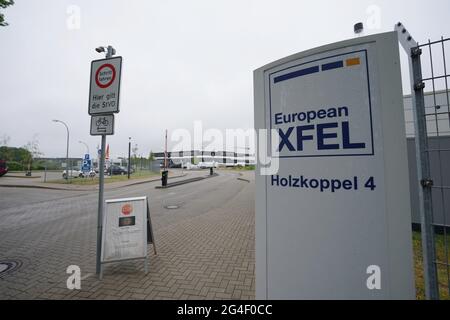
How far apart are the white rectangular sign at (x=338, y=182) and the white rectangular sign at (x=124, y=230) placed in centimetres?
274

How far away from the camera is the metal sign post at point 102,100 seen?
11.8 feet

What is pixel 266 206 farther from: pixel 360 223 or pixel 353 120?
pixel 353 120

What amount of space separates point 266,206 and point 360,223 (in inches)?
27.6

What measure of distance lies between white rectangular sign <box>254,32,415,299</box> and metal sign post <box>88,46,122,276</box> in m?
2.98

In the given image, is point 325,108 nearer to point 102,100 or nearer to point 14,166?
point 102,100

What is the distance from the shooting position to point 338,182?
1537 millimetres

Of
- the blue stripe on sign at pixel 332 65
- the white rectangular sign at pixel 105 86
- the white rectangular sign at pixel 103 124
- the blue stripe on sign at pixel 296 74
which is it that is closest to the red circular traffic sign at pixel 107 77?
the white rectangular sign at pixel 105 86

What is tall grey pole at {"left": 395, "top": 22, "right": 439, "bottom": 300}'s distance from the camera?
1604 millimetres

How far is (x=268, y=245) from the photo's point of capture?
1812 millimetres

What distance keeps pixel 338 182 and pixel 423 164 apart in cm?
76

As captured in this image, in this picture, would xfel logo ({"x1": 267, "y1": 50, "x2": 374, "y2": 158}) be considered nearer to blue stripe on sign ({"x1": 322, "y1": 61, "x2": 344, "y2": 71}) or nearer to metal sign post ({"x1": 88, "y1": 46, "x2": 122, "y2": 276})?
blue stripe on sign ({"x1": 322, "y1": 61, "x2": 344, "y2": 71})

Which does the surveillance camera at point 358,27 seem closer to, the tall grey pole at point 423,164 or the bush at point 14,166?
the tall grey pole at point 423,164
